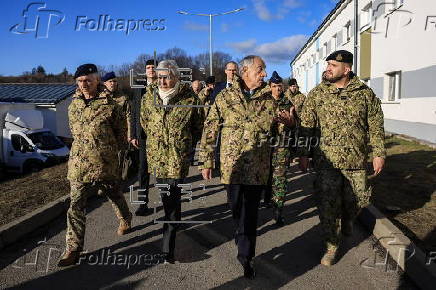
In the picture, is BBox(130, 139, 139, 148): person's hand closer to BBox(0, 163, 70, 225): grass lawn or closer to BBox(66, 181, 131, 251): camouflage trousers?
BBox(66, 181, 131, 251): camouflage trousers

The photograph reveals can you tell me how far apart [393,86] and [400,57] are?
86.3 inches

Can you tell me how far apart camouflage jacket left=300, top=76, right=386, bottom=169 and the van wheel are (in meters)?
12.8

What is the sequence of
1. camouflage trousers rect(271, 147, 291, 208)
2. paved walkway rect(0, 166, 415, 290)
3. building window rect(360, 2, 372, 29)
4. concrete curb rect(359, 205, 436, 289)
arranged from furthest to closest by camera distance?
1. building window rect(360, 2, 372, 29)
2. camouflage trousers rect(271, 147, 291, 208)
3. paved walkway rect(0, 166, 415, 290)
4. concrete curb rect(359, 205, 436, 289)

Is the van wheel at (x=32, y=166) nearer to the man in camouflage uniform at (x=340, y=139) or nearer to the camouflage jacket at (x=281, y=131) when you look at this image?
the camouflage jacket at (x=281, y=131)

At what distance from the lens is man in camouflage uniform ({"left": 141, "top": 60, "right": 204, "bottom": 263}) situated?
3992 millimetres

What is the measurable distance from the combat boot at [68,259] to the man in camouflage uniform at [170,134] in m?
0.95

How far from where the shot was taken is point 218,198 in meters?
6.80

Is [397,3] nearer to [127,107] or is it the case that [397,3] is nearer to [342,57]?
[342,57]

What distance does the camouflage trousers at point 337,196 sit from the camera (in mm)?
3971

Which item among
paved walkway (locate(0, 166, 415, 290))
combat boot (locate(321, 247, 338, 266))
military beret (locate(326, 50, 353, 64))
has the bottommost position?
paved walkway (locate(0, 166, 415, 290))

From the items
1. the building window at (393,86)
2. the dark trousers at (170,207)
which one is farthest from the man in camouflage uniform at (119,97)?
the building window at (393,86)

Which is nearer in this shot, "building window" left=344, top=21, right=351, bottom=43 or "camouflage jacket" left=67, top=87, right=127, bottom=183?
"camouflage jacket" left=67, top=87, right=127, bottom=183

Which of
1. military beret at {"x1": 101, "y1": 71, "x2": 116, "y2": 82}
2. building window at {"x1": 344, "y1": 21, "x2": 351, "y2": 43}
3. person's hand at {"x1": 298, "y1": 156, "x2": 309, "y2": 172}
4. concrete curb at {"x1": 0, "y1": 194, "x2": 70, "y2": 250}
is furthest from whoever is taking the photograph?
building window at {"x1": 344, "y1": 21, "x2": 351, "y2": 43}

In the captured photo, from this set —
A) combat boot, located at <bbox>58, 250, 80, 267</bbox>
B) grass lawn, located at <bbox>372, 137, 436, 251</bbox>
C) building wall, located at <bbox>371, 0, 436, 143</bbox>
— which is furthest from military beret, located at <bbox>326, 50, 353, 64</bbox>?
building wall, located at <bbox>371, 0, 436, 143</bbox>
